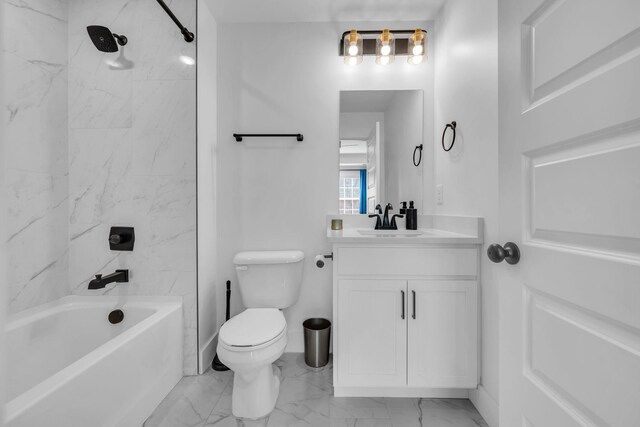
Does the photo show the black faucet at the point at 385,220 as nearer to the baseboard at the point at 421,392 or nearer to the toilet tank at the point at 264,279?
the toilet tank at the point at 264,279

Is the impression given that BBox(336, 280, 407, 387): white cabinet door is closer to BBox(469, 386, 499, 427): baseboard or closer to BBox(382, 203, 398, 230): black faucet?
BBox(469, 386, 499, 427): baseboard

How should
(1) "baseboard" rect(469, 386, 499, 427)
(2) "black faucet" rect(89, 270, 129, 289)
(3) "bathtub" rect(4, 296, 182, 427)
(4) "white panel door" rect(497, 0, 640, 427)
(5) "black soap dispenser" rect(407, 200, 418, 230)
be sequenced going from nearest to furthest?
1. (4) "white panel door" rect(497, 0, 640, 427)
2. (3) "bathtub" rect(4, 296, 182, 427)
3. (1) "baseboard" rect(469, 386, 499, 427)
4. (2) "black faucet" rect(89, 270, 129, 289)
5. (5) "black soap dispenser" rect(407, 200, 418, 230)

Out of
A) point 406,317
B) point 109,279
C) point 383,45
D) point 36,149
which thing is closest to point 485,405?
point 406,317

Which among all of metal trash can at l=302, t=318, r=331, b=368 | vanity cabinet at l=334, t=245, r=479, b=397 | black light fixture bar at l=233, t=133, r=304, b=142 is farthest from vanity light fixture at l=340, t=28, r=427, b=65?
metal trash can at l=302, t=318, r=331, b=368

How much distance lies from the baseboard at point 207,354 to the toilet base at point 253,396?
0.44 m

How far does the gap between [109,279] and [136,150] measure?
79 centimetres

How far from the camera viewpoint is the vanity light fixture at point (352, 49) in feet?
6.35

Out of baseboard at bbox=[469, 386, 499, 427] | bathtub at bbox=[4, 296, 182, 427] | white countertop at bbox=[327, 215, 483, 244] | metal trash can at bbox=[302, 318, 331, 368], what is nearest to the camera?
bathtub at bbox=[4, 296, 182, 427]

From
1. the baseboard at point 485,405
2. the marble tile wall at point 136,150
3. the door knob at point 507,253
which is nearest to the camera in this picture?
the door knob at point 507,253

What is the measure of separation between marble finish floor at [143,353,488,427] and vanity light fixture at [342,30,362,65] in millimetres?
2160

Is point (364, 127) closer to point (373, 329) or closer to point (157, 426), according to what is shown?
point (373, 329)

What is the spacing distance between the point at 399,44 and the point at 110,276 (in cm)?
244

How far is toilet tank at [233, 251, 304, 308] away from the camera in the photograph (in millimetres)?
1807

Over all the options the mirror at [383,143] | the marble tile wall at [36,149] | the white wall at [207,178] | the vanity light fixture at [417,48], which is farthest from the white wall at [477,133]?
the marble tile wall at [36,149]
